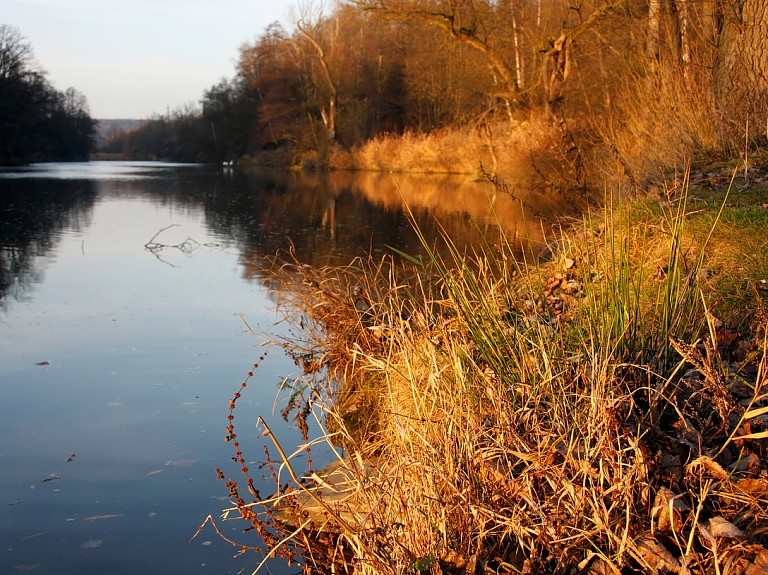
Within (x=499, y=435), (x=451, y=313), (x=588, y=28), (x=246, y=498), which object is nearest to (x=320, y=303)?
(x=451, y=313)

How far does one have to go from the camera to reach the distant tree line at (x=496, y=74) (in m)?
9.12

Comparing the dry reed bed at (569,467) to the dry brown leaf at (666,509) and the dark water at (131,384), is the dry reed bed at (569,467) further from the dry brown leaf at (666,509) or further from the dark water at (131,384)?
the dark water at (131,384)

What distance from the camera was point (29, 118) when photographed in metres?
53.5

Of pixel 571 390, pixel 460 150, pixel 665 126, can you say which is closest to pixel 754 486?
pixel 571 390

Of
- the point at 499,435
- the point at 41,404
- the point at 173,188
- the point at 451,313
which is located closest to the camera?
the point at 499,435

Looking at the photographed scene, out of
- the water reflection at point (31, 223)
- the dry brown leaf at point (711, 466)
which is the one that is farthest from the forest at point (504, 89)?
the water reflection at point (31, 223)

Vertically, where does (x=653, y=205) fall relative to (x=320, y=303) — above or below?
above

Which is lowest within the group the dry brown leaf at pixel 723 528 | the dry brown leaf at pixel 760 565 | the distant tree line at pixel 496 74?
the dry brown leaf at pixel 760 565

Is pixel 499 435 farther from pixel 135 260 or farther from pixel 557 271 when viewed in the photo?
pixel 135 260

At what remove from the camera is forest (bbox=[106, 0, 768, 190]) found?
9031mm

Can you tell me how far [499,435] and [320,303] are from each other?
8.11ft

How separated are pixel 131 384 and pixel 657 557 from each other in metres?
3.97

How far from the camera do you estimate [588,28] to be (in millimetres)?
16859

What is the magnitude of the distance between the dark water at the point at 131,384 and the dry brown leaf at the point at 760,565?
1.63 m
